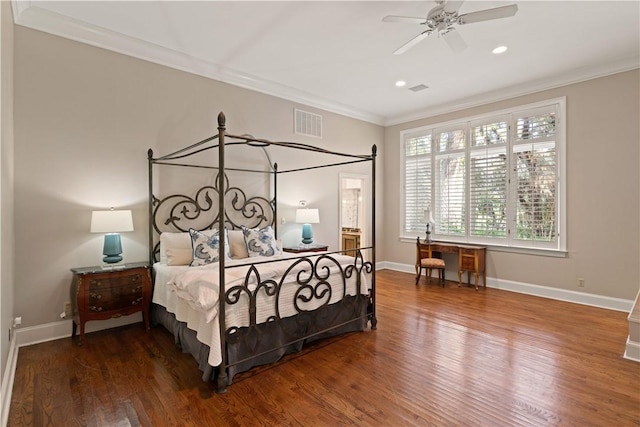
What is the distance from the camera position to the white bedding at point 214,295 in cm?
257

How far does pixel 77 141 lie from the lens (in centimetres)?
354

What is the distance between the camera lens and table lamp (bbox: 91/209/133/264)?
3389mm

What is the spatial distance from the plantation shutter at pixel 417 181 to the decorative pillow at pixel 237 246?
3798 millimetres

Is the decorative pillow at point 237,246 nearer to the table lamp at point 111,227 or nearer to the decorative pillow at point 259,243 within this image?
the decorative pillow at point 259,243

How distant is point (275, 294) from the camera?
291 cm

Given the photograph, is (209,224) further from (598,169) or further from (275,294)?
(598,169)

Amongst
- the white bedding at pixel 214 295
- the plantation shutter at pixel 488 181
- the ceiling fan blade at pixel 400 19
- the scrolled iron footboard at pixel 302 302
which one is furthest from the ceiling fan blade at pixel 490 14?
the plantation shutter at pixel 488 181

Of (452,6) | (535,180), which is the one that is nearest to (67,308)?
(452,6)

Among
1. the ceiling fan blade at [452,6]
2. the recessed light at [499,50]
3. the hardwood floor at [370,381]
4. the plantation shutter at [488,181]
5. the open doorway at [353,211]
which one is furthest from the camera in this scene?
the open doorway at [353,211]

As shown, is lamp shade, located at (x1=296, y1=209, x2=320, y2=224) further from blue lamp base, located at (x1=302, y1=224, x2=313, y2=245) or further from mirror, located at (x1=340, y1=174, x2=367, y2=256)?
mirror, located at (x1=340, y1=174, x2=367, y2=256)

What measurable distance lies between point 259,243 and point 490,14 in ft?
11.3

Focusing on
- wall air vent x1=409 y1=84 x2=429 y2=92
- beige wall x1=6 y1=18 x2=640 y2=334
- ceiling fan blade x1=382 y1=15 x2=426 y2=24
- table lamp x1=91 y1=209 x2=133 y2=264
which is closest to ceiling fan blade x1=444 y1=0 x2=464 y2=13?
ceiling fan blade x1=382 y1=15 x2=426 y2=24

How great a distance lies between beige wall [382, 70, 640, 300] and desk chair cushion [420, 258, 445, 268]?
136 centimetres

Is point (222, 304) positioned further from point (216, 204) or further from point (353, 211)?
point (353, 211)
